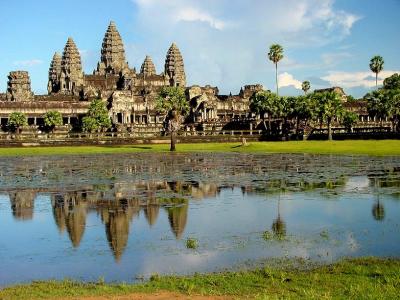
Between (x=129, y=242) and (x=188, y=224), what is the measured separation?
3297 millimetres

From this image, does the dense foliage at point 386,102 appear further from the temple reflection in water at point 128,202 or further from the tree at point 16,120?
the tree at point 16,120

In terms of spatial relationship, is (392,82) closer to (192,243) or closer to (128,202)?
(128,202)

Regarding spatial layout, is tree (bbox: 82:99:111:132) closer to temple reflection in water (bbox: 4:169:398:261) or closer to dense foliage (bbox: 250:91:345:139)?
dense foliage (bbox: 250:91:345:139)

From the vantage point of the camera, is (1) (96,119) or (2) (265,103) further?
(1) (96,119)

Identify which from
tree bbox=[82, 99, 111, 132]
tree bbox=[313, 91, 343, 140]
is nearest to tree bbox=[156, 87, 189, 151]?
tree bbox=[82, 99, 111, 132]

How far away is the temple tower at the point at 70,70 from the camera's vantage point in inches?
7333

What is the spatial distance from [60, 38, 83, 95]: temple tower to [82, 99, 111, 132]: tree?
49985 mm

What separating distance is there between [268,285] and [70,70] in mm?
181114

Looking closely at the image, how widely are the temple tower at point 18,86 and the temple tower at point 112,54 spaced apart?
32663 millimetres

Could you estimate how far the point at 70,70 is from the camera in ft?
614

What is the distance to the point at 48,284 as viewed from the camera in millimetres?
13445

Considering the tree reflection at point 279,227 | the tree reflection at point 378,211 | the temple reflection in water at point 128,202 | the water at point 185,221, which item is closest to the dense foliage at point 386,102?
the water at point 185,221

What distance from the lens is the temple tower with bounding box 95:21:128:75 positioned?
643 ft

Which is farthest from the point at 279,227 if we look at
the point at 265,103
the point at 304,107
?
the point at 265,103
